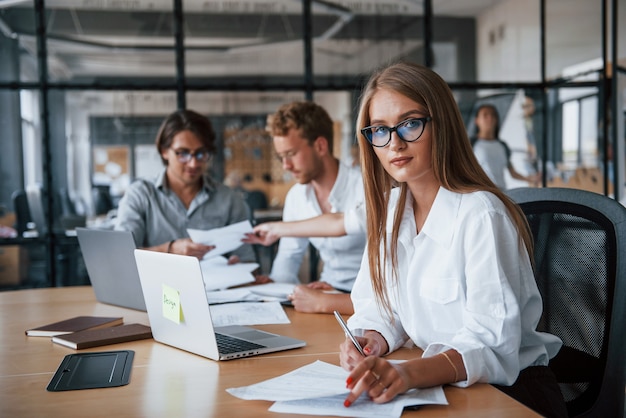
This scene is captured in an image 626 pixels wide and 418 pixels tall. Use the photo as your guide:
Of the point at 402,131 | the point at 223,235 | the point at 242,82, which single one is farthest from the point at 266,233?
the point at 242,82

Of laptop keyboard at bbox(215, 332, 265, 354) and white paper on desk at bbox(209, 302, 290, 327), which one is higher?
laptop keyboard at bbox(215, 332, 265, 354)

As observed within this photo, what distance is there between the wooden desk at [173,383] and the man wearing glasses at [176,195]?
1.17 metres

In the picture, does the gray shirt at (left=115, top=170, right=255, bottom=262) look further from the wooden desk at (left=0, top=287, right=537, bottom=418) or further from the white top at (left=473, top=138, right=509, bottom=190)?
the white top at (left=473, top=138, right=509, bottom=190)

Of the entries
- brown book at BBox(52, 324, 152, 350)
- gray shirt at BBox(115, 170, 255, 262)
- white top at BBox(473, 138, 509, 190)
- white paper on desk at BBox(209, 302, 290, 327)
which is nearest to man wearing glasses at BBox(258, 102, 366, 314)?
gray shirt at BBox(115, 170, 255, 262)

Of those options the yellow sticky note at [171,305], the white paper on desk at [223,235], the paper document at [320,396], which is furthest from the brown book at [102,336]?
the white paper on desk at [223,235]

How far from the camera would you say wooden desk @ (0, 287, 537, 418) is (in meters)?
1.23

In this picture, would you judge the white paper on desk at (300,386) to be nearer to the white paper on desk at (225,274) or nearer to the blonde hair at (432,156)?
the blonde hair at (432,156)

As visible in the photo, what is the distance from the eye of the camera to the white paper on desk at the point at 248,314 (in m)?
1.98

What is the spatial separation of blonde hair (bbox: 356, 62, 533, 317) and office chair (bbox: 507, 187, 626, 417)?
23 centimetres

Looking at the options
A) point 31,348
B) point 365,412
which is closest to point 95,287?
point 31,348

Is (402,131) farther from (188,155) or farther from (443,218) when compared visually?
(188,155)

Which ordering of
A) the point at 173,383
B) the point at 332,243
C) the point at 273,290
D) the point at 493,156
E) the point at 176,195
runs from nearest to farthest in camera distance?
1. the point at 173,383
2. the point at 273,290
3. the point at 332,243
4. the point at 176,195
5. the point at 493,156

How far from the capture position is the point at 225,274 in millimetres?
2533

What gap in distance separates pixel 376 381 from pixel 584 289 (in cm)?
79
